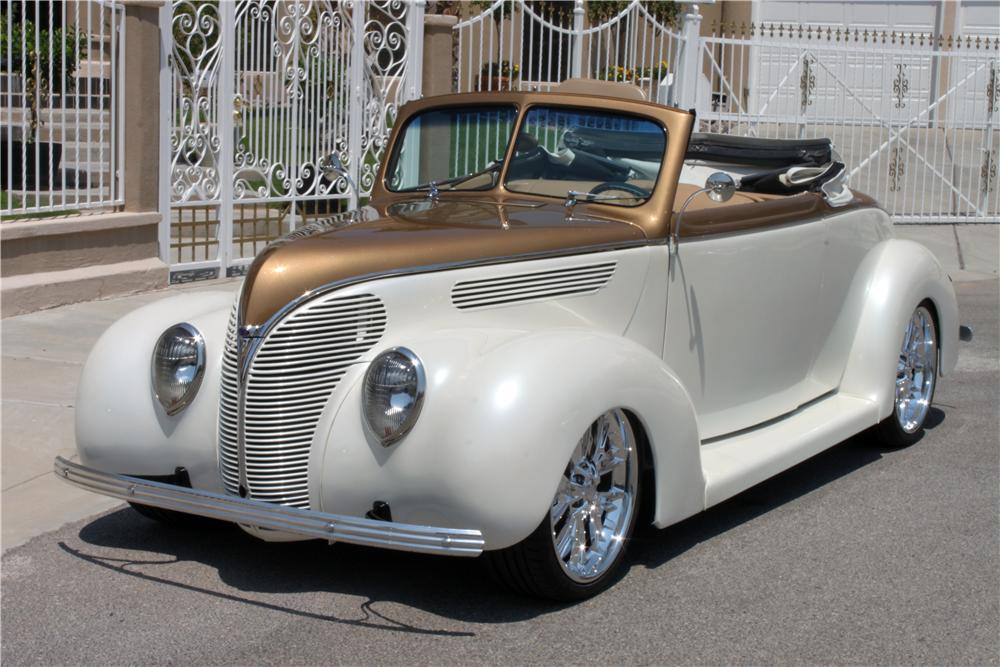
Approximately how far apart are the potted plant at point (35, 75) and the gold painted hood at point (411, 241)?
4211 mm

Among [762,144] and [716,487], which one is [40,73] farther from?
[716,487]

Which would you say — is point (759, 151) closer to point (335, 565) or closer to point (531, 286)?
point (531, 286)

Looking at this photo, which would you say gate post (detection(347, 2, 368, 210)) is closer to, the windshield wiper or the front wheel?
the windshield wiper

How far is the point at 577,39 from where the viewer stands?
13391 millimetres

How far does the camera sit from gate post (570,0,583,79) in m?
13.2

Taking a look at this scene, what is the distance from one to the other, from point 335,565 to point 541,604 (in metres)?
0.85

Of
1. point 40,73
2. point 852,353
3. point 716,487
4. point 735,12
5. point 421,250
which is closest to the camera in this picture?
point 421,250

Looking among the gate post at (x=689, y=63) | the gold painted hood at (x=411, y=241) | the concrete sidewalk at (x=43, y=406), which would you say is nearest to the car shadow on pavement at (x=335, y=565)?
the concrete sidewalk at (x=43, y=406)

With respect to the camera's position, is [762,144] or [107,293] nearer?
[762,144]

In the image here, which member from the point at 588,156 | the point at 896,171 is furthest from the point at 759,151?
the point at 896,171

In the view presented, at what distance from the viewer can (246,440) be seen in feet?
14.2

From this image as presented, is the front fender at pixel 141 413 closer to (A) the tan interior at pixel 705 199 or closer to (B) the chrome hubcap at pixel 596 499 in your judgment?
(B) the chrome hubcap at pixel 596 499

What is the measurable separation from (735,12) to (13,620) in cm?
2041

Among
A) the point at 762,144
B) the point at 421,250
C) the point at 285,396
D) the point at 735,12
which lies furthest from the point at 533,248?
the point at 735,12
